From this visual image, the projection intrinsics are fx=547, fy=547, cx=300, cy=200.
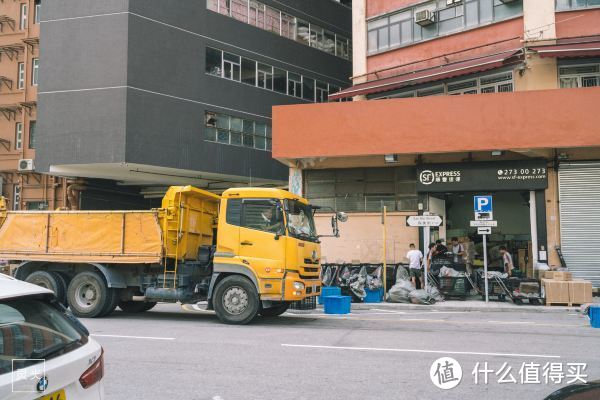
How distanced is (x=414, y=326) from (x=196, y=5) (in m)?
21.9

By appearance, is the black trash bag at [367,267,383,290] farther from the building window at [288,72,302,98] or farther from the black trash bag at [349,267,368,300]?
the building window at [288,72,302,98]

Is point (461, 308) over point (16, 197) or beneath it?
beneath

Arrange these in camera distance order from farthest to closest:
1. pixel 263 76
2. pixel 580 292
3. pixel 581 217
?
pixel 263 76 < pixel 581 217 < pixel 580 292

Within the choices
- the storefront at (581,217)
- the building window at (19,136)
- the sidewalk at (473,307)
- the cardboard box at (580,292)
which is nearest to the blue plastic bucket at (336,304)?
the sidewalk at (473,307)

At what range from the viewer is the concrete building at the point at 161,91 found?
25.3 meters

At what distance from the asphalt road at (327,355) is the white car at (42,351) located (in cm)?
267

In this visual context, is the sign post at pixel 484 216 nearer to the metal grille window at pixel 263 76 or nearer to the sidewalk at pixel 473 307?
the sidewalk at pixel 473 307

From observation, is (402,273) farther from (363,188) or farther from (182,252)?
(182,252)

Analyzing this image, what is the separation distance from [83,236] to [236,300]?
13.5 ft

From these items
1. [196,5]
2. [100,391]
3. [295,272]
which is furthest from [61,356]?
[196,5]

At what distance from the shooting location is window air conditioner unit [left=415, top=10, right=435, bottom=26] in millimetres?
22250

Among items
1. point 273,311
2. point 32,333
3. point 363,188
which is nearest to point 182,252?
point 273,311

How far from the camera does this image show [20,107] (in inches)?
1300

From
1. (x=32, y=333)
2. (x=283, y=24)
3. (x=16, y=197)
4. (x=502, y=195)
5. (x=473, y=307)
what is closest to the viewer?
(x=32, y=333)
